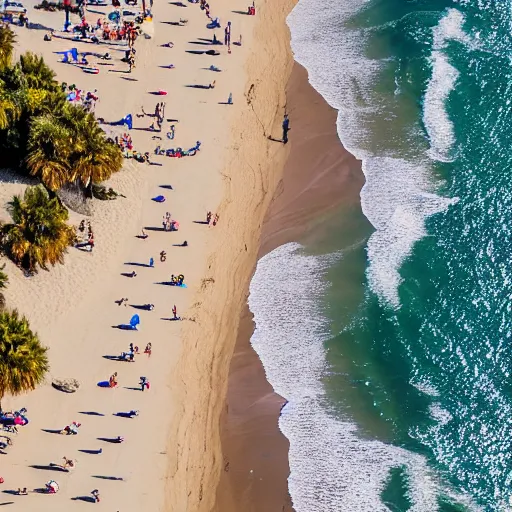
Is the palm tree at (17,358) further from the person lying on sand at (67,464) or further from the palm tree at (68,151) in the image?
the palm tree at (68,151)

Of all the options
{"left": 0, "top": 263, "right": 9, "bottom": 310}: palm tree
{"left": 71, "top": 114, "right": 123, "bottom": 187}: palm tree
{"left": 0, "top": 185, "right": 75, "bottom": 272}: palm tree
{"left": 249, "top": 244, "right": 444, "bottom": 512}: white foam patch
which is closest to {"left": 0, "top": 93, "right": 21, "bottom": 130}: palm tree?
{"left": 71, "top": 114, "right": 123, "bottom": 187}: palm tree

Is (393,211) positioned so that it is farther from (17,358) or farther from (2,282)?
(17,358)

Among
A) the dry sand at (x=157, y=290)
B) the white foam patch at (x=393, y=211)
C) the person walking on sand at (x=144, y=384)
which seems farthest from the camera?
the white foam patch at (x=393, y=211)

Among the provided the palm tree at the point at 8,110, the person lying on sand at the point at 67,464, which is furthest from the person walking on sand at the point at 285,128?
the person lying on sand at the point at 67,464

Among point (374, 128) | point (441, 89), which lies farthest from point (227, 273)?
point (441, 89)

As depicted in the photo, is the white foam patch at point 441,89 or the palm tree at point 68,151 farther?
the white foam patch at point 441,89

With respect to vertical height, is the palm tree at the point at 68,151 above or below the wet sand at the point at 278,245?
above

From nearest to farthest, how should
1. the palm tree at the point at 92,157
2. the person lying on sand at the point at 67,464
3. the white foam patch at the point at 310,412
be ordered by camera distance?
the person lying on sand at the point at 67,464, the white foam patch at the point at 310,412, the palm tree at the point at 92,157
